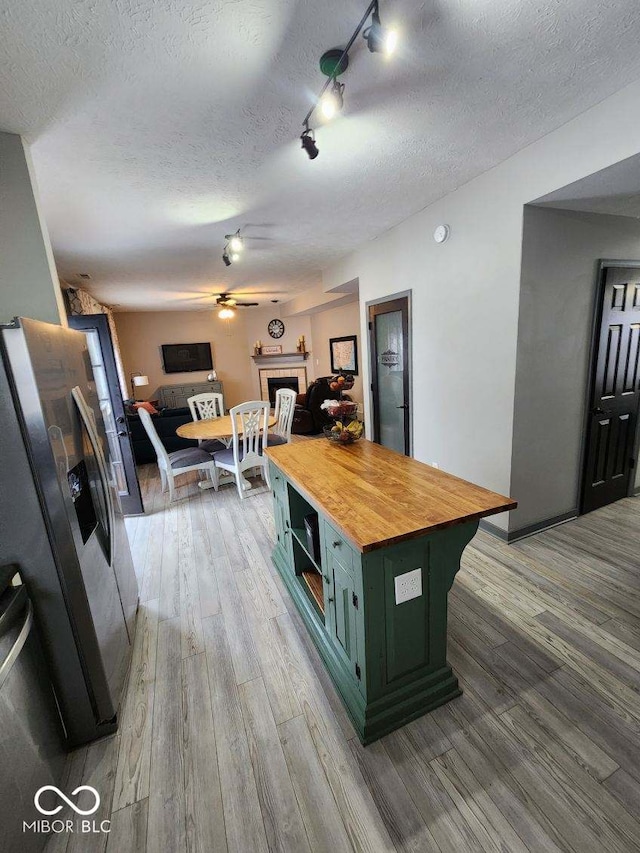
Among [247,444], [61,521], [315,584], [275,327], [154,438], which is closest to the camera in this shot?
[61,521]

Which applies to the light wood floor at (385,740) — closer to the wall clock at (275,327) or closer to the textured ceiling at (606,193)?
the textured ceiling at (606,193)

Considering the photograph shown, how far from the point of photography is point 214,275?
458cm

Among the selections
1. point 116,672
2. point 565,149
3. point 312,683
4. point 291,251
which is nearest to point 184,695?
point 116,672

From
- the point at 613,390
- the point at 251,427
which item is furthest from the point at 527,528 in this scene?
the point at 251,427

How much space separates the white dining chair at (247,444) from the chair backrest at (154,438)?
1.67 feet

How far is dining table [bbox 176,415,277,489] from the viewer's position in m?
3.79

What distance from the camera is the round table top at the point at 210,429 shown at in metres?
3.79

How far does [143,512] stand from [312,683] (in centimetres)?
269

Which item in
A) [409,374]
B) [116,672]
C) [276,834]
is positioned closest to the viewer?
[276,834]

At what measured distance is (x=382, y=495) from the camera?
4.90 ft

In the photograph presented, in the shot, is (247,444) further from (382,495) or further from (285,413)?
(382,495)

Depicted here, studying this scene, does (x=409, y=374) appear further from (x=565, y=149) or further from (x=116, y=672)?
(x=116, y=672)

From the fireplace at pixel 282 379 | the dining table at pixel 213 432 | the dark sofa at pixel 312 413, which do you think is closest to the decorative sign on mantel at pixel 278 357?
the fireplace at pixel 282 379

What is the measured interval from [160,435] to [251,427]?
255 centimetres
